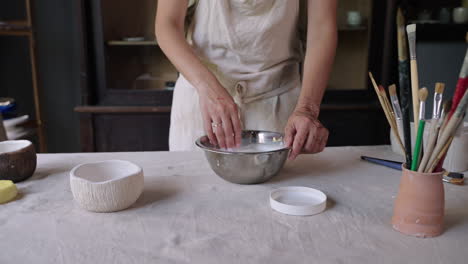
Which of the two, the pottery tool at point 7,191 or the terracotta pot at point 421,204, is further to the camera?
the pottery tool at point 7,191

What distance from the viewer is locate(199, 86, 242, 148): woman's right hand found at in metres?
0.71

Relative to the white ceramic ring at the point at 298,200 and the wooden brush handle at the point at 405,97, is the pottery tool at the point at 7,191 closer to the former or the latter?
the white ceramic ring at the point at 298,200

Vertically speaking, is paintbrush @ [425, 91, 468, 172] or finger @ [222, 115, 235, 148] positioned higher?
paintbrush @ [425, 91, 468, 172]

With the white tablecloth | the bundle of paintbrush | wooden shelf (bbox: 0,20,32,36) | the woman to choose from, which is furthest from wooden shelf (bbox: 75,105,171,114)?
the bundle of paintbrush

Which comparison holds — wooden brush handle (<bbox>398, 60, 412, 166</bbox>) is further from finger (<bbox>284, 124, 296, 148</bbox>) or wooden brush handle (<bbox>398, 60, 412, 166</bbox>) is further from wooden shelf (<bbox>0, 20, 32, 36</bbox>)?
wooden shelf (<bbox>0, 20, 32, 36</bbox>)

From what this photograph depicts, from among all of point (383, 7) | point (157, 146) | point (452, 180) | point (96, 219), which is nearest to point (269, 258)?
point (96, 219)

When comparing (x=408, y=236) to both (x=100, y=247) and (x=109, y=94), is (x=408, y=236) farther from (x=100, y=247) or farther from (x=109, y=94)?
(x=109, y=94)

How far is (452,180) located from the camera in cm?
67

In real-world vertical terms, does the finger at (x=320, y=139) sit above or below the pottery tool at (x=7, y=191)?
above

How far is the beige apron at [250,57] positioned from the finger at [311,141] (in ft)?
0.86

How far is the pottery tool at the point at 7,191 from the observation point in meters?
0.59

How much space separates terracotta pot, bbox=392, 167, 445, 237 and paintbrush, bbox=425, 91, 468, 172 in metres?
0.03

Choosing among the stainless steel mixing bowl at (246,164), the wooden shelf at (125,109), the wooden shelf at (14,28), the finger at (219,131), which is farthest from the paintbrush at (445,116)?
the wooden shelf at (14,28)

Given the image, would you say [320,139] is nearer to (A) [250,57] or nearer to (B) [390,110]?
(B) [390,110]
